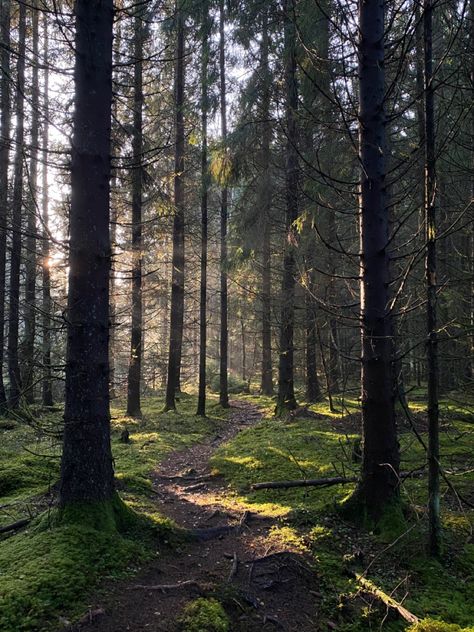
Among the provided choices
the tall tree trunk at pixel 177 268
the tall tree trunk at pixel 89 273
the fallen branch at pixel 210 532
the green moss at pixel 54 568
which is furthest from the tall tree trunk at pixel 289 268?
the green moss at pixel 54 568

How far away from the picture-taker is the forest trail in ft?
10.4

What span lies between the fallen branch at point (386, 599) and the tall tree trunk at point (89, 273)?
249cm

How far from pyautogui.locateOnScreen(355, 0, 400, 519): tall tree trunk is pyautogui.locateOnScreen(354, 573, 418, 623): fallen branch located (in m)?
0.93

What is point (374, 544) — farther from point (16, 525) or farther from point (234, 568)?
point (16, 525)

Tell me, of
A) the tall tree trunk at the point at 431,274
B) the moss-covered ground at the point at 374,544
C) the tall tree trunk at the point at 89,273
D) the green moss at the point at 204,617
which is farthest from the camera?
the tall tree trunk at the point at 89,273

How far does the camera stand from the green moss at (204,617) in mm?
3055

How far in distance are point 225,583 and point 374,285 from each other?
3206mm

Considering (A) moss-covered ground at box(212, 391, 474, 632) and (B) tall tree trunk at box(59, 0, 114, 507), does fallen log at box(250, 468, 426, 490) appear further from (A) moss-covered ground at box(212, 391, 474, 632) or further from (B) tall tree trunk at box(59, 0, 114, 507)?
(B) tall tree trunk at box(59, 0, 114, 507)

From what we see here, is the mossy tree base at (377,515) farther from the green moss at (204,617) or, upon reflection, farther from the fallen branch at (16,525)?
the fallen branch at (16,525)

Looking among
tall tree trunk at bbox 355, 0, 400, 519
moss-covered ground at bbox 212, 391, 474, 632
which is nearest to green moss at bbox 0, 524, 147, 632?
moss-covered ground at bbox 212, 391, 474, 632

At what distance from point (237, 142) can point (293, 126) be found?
200 centimetres

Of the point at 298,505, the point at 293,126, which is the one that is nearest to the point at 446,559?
the point at 298,505

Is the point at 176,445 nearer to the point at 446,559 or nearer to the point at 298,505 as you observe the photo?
the point at 298,505

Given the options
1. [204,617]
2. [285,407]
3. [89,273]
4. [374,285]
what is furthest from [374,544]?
Result: [285,407]
